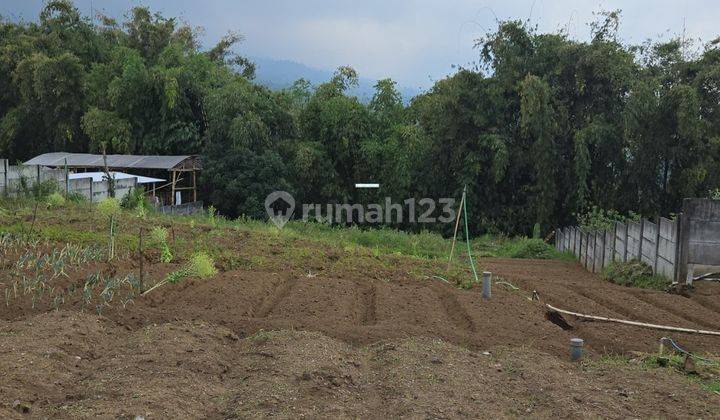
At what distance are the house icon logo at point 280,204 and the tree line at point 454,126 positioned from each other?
0.31 meters

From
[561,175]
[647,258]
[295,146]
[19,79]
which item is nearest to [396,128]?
[295,146]

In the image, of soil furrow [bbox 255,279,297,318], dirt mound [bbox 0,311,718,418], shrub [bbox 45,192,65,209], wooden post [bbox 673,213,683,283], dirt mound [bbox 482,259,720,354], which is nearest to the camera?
dirt mound [bbox 0,311,718,418]

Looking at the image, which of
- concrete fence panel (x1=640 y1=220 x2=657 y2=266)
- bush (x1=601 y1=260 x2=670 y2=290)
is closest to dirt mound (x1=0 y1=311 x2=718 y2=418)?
bush (x1=601 y1=260 x2=670 y2=290)

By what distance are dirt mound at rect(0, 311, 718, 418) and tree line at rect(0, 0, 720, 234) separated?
1580cm

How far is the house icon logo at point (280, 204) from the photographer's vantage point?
22.4 metres

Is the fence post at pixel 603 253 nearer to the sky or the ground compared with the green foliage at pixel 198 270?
nearer to the ground

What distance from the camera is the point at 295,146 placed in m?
24.2

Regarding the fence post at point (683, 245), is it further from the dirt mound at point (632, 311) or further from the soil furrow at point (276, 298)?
the soil furrow at point (276, 298)

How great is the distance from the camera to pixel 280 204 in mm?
23297

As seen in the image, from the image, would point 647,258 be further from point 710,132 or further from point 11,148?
point 11,148

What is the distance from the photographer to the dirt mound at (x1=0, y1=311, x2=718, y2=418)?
407cm

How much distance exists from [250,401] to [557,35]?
2143 centimetres

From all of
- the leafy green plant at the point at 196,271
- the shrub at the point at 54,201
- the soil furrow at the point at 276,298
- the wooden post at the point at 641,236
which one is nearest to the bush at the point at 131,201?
the shrub at the point at 54,201

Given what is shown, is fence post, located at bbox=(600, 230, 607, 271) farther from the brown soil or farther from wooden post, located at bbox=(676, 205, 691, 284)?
the brown soil
